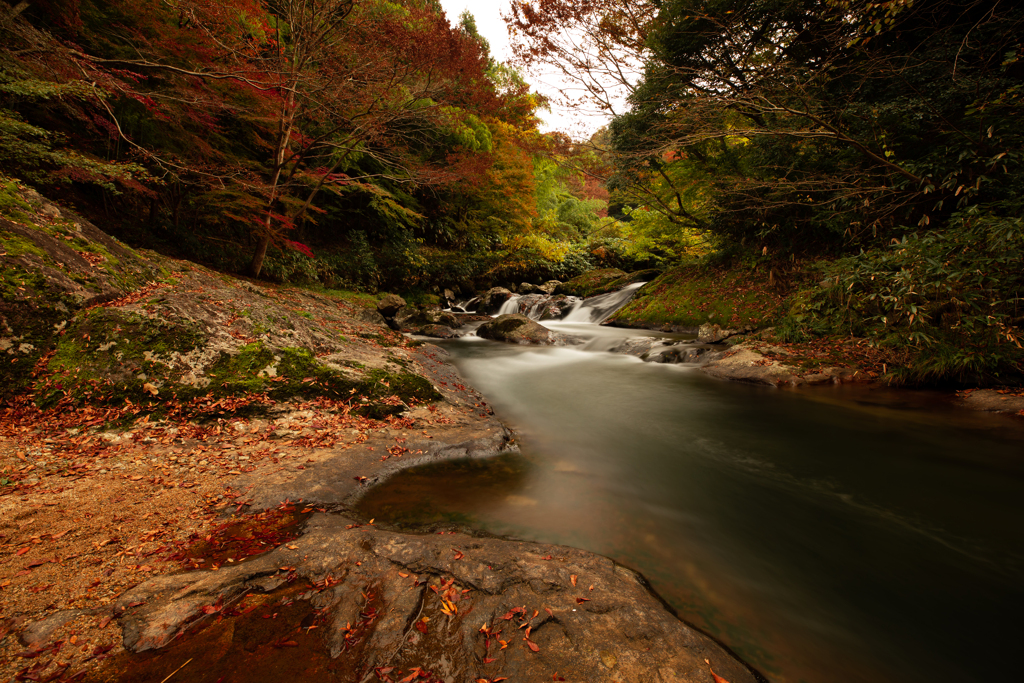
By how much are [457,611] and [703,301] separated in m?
11.7

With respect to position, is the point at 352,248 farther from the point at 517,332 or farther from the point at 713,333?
the point at 713,333

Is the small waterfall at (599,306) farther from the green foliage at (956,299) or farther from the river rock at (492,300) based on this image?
the green foliage at (956,299)

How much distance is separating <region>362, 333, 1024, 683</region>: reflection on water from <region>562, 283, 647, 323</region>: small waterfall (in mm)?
8906

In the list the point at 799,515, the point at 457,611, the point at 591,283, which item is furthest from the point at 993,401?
the point at 591,283

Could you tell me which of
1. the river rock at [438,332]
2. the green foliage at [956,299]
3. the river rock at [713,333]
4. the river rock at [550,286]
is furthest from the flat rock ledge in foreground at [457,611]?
the river rock at [550,286]

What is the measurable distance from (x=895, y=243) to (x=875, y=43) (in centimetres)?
548

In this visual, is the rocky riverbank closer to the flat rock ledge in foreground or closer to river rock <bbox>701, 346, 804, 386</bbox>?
the flat rock ledge in foreground

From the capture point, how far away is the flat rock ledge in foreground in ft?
5.18

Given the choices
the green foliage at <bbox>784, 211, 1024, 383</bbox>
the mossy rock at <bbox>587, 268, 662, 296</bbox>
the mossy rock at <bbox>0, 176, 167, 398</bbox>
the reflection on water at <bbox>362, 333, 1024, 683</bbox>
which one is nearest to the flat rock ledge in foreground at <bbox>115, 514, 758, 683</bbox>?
the reflection on water at <bbox>362, 333, 1024, 683</bbox>

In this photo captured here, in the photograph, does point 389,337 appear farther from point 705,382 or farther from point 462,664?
point 462,664

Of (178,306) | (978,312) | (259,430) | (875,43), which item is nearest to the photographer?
(259,430)

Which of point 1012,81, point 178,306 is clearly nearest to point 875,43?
point 1012,81

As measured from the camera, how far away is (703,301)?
11.6 m

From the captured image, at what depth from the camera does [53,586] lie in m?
1.69
